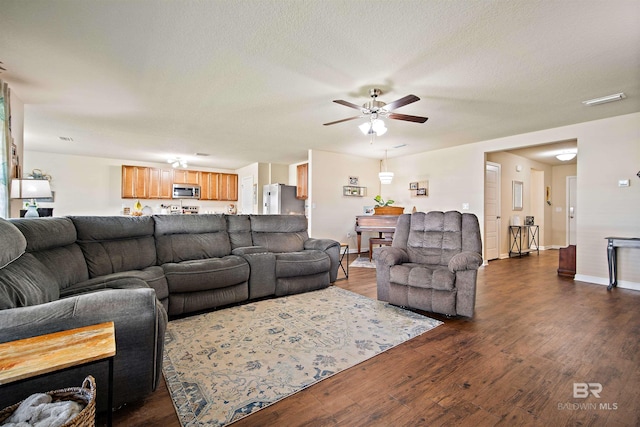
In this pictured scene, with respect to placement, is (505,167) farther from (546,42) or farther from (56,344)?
(56,344)

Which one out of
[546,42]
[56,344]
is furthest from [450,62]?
[56,344]

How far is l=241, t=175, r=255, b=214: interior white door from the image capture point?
8570mm

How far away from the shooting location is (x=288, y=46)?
2395 millimetres

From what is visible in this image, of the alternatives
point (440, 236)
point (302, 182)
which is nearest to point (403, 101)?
point (440, 236)

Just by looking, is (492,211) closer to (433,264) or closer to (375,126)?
(433,264)

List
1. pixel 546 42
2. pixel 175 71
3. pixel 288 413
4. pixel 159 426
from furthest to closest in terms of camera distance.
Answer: pixel 175 71 < pixel 546 42 < pixel 288 413 < pixel 159 426

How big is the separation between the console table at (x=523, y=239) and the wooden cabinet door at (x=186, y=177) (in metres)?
8.47

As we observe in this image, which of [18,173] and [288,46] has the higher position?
[288,46]

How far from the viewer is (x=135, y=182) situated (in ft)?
25.0

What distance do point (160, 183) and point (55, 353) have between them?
→ 799 centimetres

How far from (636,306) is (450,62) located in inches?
133

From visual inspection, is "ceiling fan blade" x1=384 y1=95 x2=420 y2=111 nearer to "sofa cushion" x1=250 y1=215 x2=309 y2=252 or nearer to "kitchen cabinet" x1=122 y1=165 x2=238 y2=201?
"sofa cushion" x1=250 y1=215 x2=309 y2=252

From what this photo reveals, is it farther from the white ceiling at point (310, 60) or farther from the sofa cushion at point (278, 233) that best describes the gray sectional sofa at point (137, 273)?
the white ceiling at point (310, 60)

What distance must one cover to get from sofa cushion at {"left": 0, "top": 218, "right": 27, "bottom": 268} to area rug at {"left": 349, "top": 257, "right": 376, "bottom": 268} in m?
4.42
